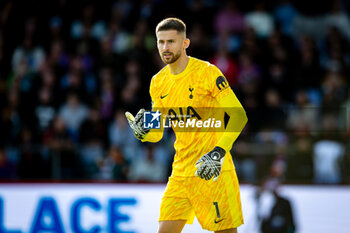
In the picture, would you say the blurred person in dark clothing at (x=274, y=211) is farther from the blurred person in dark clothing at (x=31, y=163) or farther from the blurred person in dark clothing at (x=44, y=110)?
the blurred person in dark clothing at (x=44, y=110)

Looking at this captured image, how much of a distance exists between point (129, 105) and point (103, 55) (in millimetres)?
1510

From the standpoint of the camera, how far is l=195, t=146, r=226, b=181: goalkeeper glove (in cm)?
430

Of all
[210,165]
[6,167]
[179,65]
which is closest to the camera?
[210,165]

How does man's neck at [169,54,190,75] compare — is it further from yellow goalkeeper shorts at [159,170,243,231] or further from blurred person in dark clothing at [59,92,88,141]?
blurred person in dark clothing at [59,92,88,141]

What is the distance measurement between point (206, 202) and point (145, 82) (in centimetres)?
506

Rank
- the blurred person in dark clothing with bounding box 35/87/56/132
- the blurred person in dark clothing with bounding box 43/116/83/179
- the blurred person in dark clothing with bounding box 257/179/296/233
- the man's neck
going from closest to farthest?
the man's neck, the blurred person in dark clothing with bounding box 257/179/296/233, the blurred person in dark clothing with bounding box 43/116/83/179, the blurred person in dark clothing with bounding box 35/87/56/132

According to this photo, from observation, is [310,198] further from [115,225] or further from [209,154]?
[209,154]

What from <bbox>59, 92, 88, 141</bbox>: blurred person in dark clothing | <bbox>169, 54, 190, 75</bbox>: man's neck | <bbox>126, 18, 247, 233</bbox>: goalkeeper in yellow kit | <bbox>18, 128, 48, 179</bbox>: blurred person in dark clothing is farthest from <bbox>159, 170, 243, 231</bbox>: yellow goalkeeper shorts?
<bbox>59, 92, 88, 141</bbox>: blurred person in dark clothing

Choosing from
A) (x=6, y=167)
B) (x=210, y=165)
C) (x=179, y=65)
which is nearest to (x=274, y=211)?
(x=6, y=167)

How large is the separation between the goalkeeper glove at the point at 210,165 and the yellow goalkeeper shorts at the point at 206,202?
0.28 meters

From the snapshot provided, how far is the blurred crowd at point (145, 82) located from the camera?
792 centimetres

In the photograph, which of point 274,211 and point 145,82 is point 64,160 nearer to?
point 145,82

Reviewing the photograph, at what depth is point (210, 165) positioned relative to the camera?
14.1ft

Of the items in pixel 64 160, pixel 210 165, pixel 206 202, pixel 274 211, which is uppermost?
pixel 210 165
